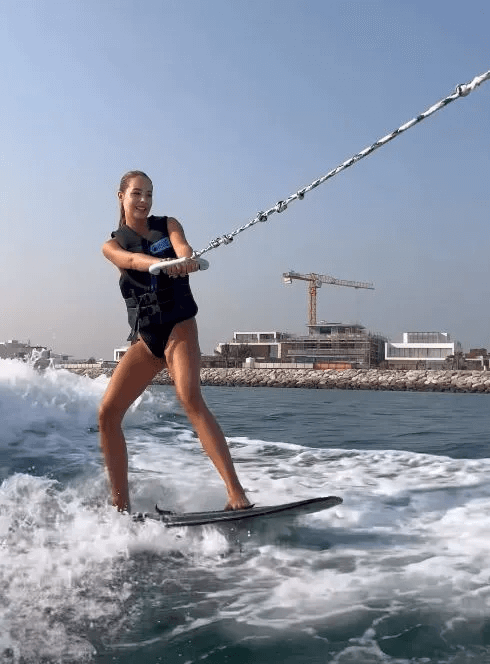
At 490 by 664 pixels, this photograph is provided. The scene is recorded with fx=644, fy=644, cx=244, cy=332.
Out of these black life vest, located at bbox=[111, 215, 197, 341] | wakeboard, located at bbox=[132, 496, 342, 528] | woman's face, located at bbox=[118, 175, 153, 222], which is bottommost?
wakeboard, located at bbox=[132, 496, 342, 528]

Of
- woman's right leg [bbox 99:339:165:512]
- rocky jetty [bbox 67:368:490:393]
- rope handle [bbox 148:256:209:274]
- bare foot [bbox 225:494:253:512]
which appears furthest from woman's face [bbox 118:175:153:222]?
rocky jetty [bbox 67:368:490:393]

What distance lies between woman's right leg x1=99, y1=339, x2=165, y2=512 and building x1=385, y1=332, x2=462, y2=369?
378 feet

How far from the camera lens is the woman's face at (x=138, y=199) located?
4.45 metres

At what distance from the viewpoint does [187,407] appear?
433cm

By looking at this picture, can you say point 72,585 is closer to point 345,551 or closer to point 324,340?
point 345,551

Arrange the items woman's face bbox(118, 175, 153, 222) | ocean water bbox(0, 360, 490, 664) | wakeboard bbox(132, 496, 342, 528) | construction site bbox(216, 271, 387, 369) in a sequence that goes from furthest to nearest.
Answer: construction site bbox(216, 271, 387, 369) → woman's face bbox(118, 175, 153, 222) → wakeboard bbox(132, 496, 342, 528) → ocean water bbox(0, 360, 490, 664)

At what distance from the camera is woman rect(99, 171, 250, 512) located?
4273 millimetres

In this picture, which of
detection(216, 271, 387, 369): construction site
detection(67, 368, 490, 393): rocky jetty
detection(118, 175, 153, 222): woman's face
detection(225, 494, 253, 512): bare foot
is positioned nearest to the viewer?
detection(225, 494, 253, 512): bare foot

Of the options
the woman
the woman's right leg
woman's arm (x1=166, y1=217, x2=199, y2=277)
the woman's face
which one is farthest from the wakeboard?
the woman's face

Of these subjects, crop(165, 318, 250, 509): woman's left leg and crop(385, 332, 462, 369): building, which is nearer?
crop(165, 318, 250, 509): woman's left leg

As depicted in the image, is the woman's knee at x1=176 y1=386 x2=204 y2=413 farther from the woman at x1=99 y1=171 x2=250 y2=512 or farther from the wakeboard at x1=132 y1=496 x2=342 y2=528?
the wakeboard at x1=132 y1=496 x2=342 y2=528

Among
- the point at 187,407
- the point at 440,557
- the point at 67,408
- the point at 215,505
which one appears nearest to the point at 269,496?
the point at 215,505

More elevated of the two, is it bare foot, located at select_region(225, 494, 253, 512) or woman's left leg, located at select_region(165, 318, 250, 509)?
woman's left leg, located at select_region(165, 318, 250, 509)

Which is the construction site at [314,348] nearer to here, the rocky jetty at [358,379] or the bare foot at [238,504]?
the rocky jetty at [358,379]
